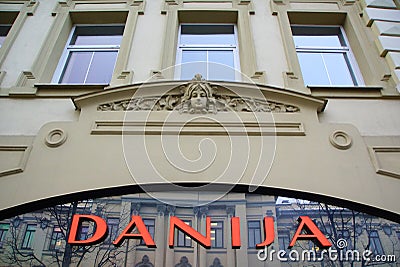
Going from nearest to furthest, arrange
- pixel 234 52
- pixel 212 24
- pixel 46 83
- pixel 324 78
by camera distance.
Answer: pixel 46 83 < pixel 324 78 < pixel 234 52 < pixel 212 24

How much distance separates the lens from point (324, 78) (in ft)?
19.3

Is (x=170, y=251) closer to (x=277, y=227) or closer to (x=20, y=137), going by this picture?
(x=277, y=227)

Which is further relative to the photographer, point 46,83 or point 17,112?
point 46,83

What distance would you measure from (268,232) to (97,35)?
16.6ft

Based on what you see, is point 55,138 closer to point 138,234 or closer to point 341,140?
point 138,234

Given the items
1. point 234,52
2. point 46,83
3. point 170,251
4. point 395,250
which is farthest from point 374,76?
point 46,83

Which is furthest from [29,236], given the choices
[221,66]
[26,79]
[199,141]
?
[221,66]

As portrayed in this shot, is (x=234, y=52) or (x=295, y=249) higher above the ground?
(x=234, y=52)

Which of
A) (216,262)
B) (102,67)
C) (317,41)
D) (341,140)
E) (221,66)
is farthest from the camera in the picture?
(317,41)

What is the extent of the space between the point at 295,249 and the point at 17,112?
14.1ft

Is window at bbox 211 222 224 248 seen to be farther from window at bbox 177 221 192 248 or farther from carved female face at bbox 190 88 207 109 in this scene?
carved female face at bbox 190 88 207 109

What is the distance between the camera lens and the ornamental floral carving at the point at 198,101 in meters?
4.95

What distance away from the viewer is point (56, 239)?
4094 millimetres

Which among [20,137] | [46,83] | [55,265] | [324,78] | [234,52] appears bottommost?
[55,265]
